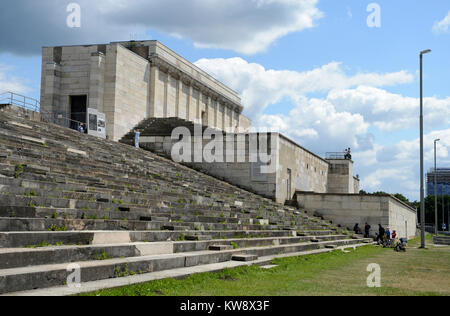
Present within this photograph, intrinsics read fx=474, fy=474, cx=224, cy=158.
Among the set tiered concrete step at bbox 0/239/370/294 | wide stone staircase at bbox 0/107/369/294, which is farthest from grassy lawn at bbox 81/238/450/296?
wide stone staircase at bbox 0/107/369/294

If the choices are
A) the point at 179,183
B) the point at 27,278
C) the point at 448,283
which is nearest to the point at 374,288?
the point at 448,283

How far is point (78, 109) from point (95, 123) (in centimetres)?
647

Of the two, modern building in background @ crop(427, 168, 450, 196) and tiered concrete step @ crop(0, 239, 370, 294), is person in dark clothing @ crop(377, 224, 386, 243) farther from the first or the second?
modern building in background @ crop(427, 168, 450, 196)

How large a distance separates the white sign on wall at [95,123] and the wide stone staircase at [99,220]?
7.06 m

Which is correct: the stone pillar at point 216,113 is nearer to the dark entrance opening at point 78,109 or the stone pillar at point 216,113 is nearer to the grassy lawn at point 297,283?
the dark entrance opening at point 78,109

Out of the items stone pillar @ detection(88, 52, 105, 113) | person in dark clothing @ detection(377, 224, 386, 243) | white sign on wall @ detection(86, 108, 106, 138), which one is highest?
stone pillar @ detection(88, 52, 105, 113)

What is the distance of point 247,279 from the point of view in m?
8.80

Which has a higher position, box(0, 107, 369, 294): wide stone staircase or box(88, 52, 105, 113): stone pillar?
box(88, 52, 105, 113): stone pillar

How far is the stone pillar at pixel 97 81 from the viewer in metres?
31.9

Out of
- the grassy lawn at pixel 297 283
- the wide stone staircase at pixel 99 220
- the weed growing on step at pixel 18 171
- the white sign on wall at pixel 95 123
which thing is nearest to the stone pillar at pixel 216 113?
the white sign on wall at pixel 95 123

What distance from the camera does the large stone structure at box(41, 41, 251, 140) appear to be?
3216cm

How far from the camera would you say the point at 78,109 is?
33.2m

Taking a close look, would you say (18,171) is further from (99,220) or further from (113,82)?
(113,82)

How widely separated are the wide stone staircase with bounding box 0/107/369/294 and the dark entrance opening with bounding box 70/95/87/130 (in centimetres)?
1311
